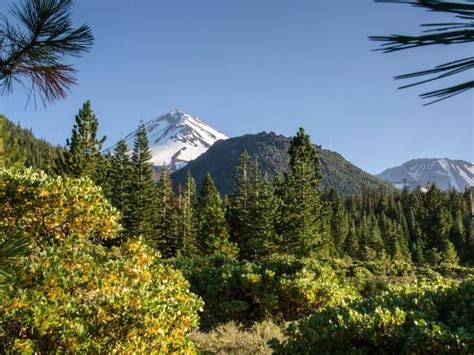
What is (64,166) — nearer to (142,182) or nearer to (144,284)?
(142,182)

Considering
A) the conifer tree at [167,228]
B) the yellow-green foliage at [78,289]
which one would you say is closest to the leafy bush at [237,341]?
the yellow-green foliage at [78,289]

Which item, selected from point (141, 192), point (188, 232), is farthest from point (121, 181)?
point (188, 232)

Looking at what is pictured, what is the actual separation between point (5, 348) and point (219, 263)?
14525mm

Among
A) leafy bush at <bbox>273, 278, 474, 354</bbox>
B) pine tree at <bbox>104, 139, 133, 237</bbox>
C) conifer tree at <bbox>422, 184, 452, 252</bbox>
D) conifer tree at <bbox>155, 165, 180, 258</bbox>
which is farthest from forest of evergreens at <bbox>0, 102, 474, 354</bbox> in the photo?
conifer tree at <bbox>422, 184, 452, 252</bbox>

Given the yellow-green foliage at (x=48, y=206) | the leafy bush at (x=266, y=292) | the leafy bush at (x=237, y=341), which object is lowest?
the leafy bush at (x=237, y=341)

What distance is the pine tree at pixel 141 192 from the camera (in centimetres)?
4734

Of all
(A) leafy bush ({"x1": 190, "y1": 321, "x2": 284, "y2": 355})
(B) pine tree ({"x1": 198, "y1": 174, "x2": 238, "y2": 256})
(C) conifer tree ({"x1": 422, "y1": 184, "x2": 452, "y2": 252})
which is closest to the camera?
(A) leafy bush ({"x1": 190, "y1": 321, "x2": 284, "y2": 355})

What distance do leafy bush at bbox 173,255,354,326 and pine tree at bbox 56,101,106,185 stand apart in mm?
27119

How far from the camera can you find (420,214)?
96500mm

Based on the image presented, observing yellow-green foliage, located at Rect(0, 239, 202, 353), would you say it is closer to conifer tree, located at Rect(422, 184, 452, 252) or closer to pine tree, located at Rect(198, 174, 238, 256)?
pine tree, located at Rect(198, 174, 238, 256)

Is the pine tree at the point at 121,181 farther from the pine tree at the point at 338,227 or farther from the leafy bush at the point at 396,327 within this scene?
the leafy bush at the point at 396,327

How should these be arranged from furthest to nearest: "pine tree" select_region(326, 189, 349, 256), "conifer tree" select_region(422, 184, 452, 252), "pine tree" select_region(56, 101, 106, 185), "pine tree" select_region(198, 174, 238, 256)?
"pine tree" select_region(326, 189, 349, 256) < "conifer tree" select_region(422, 184, 452, 252) < "pine tree" select_region(198, 174, 238, 256) < "pine tree" select_region(56, 101, 106, 185)

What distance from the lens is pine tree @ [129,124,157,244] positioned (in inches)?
1864

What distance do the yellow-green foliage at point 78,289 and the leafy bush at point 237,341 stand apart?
2.47 m
